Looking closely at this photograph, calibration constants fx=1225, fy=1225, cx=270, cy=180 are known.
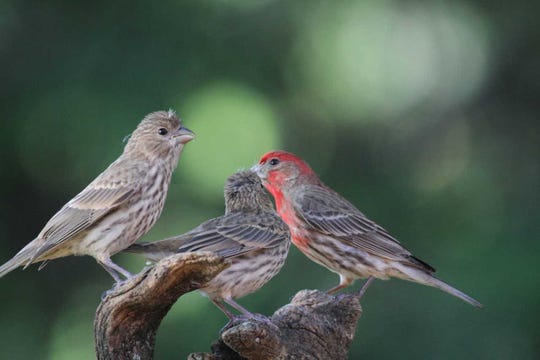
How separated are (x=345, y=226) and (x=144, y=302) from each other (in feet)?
9.47

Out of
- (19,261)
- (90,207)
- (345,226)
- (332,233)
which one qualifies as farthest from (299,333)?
(345,226)

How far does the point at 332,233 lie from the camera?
7.89m

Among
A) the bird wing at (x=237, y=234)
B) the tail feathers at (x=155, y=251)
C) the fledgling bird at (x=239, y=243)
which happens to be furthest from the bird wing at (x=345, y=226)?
the tail feathers at (x=155, y=251)

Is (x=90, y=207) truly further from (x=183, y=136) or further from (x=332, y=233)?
(x=332, y=233)

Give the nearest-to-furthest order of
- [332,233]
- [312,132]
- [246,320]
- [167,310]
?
[167,310] → [246,320] → [332,233] → [312,132]

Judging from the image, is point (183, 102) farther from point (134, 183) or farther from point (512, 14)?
point (512, 14)

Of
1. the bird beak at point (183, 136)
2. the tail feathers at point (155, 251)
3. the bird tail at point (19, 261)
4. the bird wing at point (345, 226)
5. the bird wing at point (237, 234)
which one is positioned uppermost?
the bird beak at point (183, 136)

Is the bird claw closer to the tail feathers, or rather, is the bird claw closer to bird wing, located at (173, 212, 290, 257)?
bird wing, located at (173, 212, 290, 257)

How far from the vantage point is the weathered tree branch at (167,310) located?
17.3 ft

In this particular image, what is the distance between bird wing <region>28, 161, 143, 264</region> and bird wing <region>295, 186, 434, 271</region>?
1.66 meters

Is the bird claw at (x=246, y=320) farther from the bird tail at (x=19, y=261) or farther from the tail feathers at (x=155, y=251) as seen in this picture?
the bird tail at (x=19, y=261)

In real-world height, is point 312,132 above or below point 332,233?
above

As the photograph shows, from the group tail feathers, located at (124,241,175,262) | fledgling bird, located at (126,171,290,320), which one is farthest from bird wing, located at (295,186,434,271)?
tail feathers, located at (124,241,175,262)

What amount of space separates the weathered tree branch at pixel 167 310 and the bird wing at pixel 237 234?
0.40 metres
